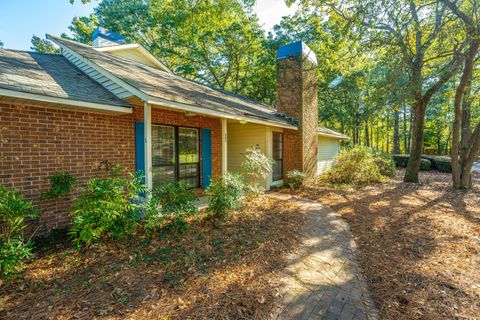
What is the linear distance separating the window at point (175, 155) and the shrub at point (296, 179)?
397 centimetres

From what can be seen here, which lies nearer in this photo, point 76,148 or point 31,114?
point 31,114

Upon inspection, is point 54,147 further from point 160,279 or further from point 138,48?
point 138,48

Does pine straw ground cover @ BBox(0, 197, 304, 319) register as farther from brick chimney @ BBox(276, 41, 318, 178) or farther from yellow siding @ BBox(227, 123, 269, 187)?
brick chimney @ BBox(276, 41, 318, 178)

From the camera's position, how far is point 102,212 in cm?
356

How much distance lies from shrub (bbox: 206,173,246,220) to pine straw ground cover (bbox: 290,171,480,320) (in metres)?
2.64

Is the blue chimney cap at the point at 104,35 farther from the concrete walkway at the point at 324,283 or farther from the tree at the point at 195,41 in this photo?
the concrete walkway at the point at 324,283

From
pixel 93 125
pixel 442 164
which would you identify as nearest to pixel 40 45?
pixel 93 125

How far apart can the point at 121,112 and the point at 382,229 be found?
248 inches

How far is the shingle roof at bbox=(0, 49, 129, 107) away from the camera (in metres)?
3.99

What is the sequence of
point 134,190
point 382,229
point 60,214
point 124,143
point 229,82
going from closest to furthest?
point 134,190, point 60,214, point 382,229, point 124,143, point 229,82

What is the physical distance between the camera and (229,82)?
21188 millimetres

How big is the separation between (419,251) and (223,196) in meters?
3.73

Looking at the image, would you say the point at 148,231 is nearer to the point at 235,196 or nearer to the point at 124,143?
the point at 235,196

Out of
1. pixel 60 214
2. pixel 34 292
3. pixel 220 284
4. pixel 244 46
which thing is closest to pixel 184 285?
pixel 220 284
